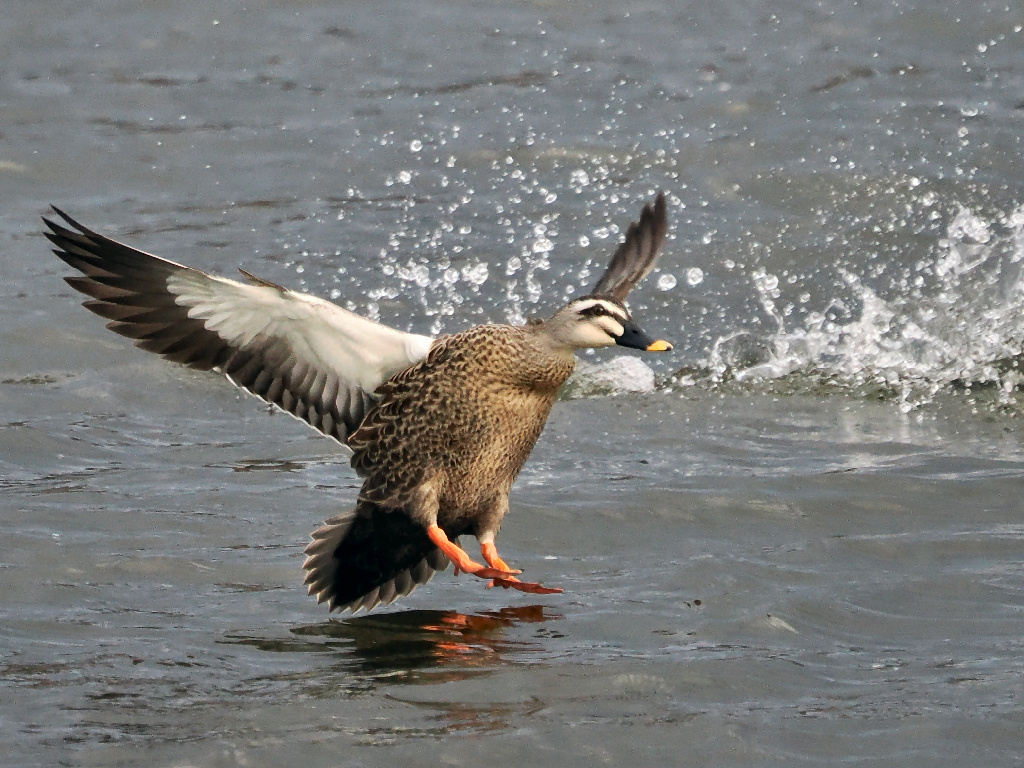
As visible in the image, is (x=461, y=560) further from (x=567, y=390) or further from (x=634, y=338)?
(x=567, y=390)

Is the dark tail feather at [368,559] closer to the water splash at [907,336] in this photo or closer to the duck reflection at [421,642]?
the duck reflection at [421,642]

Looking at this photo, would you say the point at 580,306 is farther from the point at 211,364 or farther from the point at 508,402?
the point at 211,364

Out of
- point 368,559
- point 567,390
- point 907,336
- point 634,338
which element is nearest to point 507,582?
point 368,559

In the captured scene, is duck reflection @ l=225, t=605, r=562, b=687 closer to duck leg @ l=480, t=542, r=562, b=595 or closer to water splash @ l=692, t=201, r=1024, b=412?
duck leg @ l=480, t=542, r=562, b=595

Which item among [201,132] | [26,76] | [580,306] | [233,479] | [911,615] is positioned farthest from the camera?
[26,76]

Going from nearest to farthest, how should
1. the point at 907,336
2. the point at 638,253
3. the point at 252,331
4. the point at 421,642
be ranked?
the point at 421,642, the point at 252,331, the point at 638,253, the point at 907,336

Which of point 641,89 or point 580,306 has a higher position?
point 641,89

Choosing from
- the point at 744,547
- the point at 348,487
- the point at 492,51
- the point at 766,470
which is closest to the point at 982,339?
the point at 766,470

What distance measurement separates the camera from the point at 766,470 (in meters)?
5.93

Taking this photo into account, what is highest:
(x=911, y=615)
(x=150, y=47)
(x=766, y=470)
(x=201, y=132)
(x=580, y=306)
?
(x=150, y=47)

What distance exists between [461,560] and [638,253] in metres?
1.43

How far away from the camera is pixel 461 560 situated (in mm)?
4777

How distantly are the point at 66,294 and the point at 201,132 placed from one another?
2722 millimetres

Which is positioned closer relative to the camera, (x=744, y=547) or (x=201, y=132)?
(x=744, y=547)
